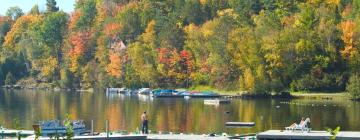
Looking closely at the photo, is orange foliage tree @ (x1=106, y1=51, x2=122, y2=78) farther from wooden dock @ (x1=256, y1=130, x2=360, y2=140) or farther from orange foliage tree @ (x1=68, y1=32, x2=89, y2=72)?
wooden dock @ (x1=256, y1=130, x2=360, y2=140)

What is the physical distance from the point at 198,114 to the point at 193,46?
55.9 metres

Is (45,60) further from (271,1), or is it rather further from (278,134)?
(278,134)

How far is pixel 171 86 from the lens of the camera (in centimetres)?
13388

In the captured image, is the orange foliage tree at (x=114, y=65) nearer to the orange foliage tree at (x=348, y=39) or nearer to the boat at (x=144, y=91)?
the boat at (x=144, y=91)

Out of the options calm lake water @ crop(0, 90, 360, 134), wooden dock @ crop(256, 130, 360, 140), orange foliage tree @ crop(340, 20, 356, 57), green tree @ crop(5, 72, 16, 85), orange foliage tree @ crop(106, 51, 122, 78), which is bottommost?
calm lake water @ crop(0, 90, 360, 134)

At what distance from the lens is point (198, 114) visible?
253ft

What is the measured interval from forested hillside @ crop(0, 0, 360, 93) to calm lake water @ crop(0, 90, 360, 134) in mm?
15408

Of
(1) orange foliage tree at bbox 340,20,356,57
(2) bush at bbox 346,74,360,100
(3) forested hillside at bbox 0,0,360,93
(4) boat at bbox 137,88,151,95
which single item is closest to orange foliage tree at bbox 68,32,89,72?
(3) forested hillside at bbox 0,0,360,93

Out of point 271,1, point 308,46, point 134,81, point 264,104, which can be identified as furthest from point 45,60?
point 264,104

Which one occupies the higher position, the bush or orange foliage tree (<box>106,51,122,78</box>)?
orange foliage tree (<box>106,51,122,78</box>)

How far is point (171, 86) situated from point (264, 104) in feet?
142

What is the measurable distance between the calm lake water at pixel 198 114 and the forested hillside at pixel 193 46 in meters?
15.4

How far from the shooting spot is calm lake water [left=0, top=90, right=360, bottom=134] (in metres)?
62.8

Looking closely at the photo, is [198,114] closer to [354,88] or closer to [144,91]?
[354,88]
